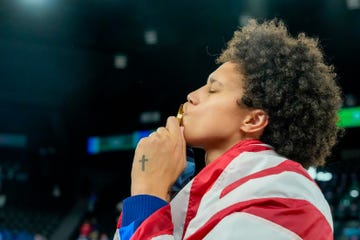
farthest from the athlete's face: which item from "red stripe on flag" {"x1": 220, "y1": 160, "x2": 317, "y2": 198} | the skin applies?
"red stripe on flag" {"x1": 220, "y1": 160, "x2": 317, "y2": 198}

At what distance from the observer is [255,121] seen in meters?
0.93

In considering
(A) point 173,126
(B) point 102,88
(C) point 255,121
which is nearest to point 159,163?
(A) point 173,126

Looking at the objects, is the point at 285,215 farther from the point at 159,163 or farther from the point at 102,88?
the point at 102,88

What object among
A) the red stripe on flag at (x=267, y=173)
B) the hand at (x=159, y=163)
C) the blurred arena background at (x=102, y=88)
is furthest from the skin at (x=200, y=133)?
the blurred arena background at (x=102, y=88)

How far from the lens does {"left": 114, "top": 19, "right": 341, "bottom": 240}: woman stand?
29.1 inches

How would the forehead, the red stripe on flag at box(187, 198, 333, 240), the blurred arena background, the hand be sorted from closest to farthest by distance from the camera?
1. the red stripe on flag at box(187, 198, 333, 240)
2. the hand
3. the forehead
4. the blurred arena background

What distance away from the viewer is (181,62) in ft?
23.7

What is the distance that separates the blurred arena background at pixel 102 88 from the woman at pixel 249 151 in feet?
14.9

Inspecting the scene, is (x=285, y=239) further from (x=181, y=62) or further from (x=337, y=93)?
(x=181, y=62)

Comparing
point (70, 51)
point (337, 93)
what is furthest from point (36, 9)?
point (337, 93)

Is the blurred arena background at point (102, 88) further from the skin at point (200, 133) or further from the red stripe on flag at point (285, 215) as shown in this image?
the red stripe on flag at point (285, 215)

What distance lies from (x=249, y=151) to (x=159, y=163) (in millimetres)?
138

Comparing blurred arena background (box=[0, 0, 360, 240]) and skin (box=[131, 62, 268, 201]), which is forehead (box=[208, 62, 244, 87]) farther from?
blurred arena background (box=[0, 0, 360, 240])

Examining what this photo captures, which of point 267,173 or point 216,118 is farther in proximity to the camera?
point 216,118
